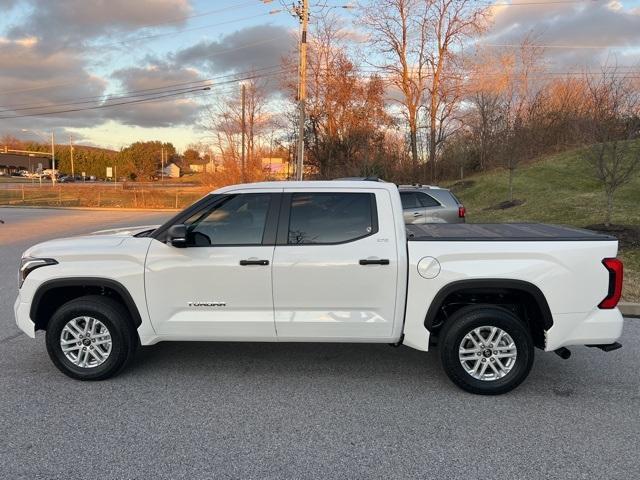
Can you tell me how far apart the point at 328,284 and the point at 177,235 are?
132 centimetres

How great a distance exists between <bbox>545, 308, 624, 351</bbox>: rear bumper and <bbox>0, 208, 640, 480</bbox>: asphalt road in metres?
0.50

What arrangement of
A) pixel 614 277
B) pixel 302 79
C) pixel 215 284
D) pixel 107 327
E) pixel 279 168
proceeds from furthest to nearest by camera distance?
pixel 279 168 → pixel 302 79 → pixel 107 327 → pixel 215 284 → pixel 614 277

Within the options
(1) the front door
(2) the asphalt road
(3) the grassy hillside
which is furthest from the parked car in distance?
(1) the front door

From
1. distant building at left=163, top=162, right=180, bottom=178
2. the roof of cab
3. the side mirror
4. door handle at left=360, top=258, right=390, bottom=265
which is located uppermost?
distant building at left=163, top=162, right=180, bottom=178

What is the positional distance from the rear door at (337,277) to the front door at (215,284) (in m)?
0.14

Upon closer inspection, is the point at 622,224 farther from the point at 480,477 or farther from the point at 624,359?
the point at 480,477

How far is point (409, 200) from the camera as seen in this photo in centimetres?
1056

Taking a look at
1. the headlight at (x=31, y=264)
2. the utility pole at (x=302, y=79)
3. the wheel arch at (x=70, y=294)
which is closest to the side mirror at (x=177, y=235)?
the wheel arch at (x=70, y=294)

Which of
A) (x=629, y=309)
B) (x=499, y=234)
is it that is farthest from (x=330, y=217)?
(x=629, y=309)

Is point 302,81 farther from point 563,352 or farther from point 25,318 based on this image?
point 563,352

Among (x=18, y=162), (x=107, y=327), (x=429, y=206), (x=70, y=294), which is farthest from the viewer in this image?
(x=18, y=162)

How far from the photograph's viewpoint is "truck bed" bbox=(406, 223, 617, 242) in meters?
4.03

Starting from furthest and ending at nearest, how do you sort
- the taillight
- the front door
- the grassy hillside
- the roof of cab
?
the grassy hillside < the roof of cab < the front door < the taillight

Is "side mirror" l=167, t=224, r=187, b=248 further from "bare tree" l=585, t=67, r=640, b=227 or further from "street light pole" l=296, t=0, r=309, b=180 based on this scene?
"street light pole" l=296, t=0, r=309, b=180
